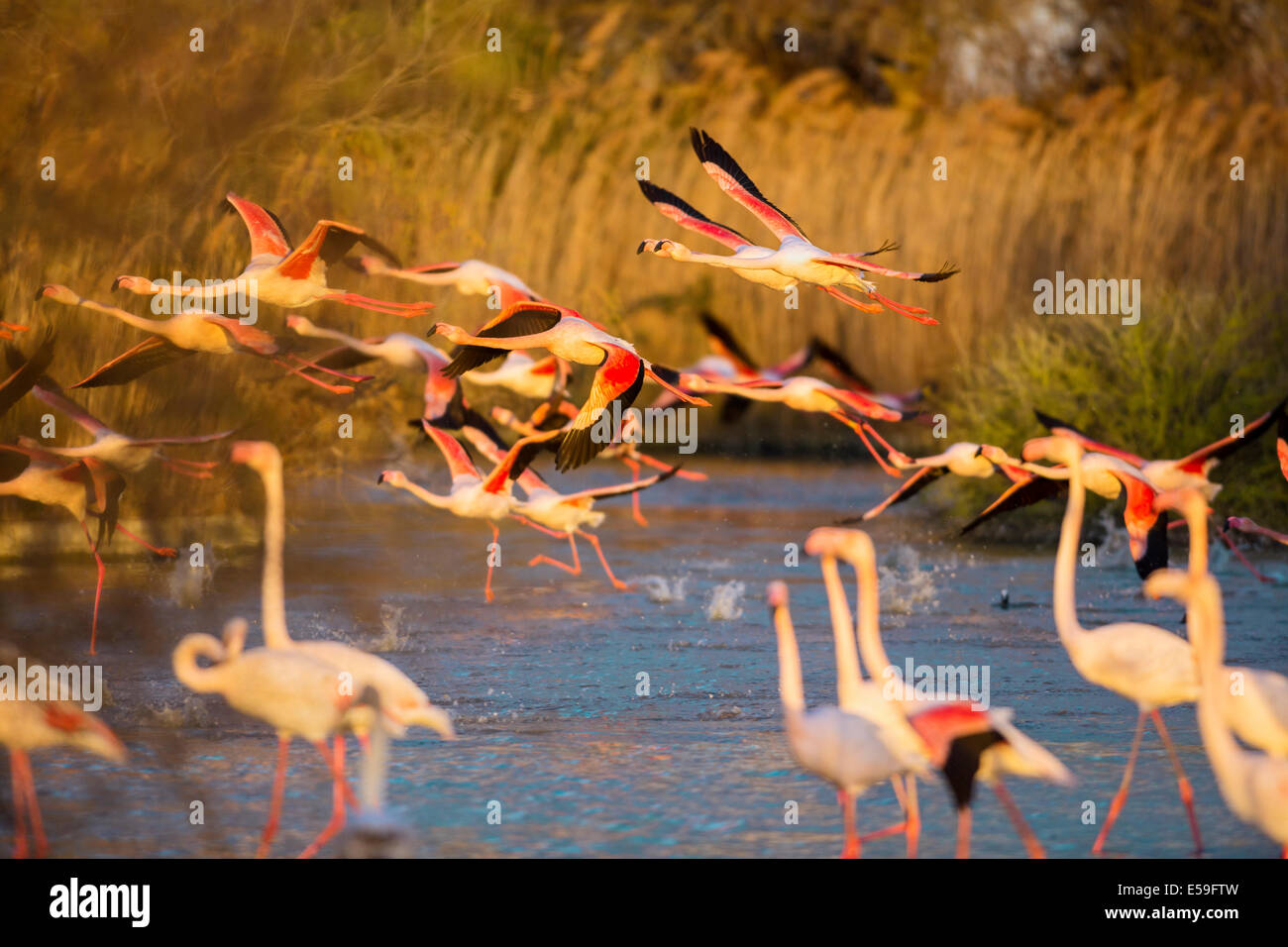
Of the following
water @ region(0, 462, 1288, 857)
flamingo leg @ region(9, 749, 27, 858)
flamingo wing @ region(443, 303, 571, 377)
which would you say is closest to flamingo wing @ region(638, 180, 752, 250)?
flamingo wing @ region(443, 303, 571, 377)

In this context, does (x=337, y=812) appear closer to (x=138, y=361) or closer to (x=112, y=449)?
(x=138, y=361)

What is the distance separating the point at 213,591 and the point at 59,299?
2058mm

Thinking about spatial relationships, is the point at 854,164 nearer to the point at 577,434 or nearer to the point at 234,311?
the point at 234,311

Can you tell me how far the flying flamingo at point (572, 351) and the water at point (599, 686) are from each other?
41.0 inches

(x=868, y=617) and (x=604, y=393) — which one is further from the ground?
(x=604, y=393)

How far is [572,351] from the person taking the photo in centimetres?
688

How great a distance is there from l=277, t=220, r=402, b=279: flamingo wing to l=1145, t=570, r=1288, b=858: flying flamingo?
12.1 feet

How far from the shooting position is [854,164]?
16031 mm

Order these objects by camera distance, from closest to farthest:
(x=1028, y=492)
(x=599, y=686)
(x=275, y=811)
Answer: (x=275, y=811) < (x=1028, y=492) < (x=599, y=686)

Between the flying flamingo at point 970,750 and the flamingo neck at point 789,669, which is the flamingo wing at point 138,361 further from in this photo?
the flying flamingo at point 970,750

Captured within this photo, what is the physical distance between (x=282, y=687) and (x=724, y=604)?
4176 mm

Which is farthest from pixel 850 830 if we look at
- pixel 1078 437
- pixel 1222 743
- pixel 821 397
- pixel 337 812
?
pixel 821 397

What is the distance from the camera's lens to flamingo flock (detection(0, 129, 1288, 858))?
4.48 m

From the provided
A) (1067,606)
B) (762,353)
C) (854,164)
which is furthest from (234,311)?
(854,164)
